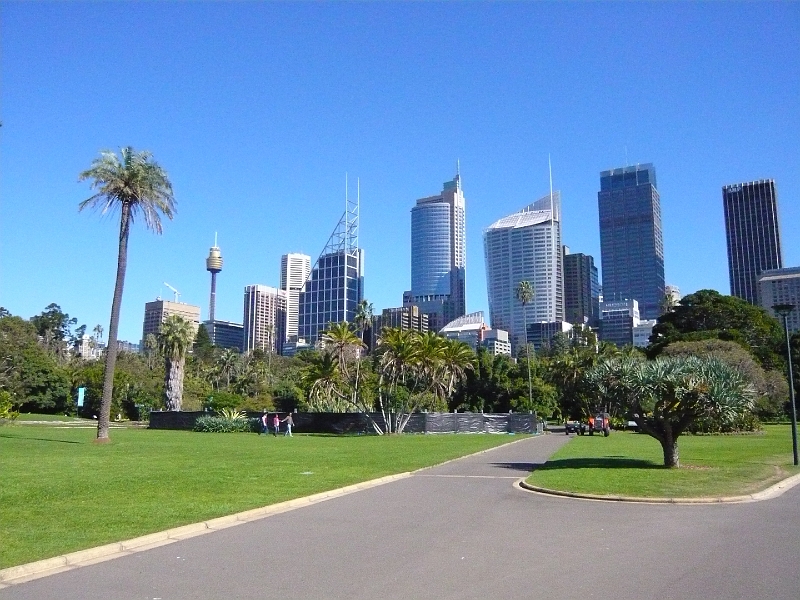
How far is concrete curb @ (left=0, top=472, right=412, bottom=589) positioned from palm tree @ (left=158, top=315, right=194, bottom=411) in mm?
57143

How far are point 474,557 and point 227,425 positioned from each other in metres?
49.9

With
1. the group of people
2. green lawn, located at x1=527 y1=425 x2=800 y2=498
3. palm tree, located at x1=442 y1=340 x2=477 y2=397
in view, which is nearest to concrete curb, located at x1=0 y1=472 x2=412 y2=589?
green lawn, located at x1=527 y1=425 x2=800 y2=498

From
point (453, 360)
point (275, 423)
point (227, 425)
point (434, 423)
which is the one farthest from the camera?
point (453, 360)

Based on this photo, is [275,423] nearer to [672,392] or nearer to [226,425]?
[226,425]

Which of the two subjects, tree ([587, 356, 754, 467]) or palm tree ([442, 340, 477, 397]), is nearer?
tree ([587, 356, 754, 467])

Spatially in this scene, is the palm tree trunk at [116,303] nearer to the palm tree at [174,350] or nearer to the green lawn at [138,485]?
the green lawn at [138,485]

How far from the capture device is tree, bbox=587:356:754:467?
20.0 m

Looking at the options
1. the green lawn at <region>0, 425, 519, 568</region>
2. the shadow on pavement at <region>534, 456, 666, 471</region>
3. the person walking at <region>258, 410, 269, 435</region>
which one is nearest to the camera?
the green lawn at <region>0, 425, 519, 568</region>

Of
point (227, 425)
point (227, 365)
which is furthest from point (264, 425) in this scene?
point (227, 365)

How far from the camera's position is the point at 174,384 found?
228 feet

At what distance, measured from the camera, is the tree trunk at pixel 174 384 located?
2721 inches

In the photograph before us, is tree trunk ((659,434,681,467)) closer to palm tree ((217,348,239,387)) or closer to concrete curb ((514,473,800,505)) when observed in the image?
concrete curb ((514,473,800,505))

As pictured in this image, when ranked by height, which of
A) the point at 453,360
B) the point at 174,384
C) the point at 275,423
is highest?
the point at 453,360

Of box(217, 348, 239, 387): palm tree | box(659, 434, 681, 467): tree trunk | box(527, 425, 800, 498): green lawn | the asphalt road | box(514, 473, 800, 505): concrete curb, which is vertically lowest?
the asphalt road
